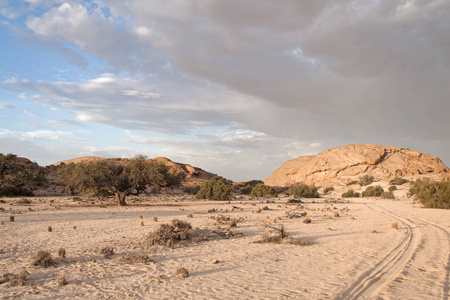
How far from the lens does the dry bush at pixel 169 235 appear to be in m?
11.6

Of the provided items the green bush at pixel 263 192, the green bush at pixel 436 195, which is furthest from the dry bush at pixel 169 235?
the green bush at pixel 263 192

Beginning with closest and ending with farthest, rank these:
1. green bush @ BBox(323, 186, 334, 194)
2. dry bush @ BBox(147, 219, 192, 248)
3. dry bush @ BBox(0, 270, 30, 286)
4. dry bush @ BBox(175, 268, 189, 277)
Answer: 1. dry bush @ BBox(0, 270, 30, 286)
2. dry bush @ BBox(175, 268, 189, 277)
3. dry bush @ BBox(147, 219, 192, 248)
4. green bush @ BBox(323, 186, 334, 194)

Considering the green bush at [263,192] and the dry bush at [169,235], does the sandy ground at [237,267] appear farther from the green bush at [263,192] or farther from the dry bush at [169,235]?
the green bush at [263,192]

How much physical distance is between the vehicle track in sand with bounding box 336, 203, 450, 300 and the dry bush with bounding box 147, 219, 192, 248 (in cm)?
678

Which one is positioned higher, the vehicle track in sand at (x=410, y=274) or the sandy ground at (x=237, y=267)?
→ the vehicle track in sand at (x=410, y=274)

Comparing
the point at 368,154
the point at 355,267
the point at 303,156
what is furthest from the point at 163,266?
the point at 303,156

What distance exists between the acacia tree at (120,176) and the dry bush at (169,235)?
15515mm

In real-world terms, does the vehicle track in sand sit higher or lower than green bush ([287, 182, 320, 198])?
lower

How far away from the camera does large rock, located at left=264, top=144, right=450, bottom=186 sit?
77.2 meters

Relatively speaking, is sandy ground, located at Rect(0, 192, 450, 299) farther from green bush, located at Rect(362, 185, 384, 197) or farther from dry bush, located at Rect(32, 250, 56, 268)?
green bush, located at Rect(362, 185, 384, 197)

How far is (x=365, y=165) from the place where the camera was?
82000 mm

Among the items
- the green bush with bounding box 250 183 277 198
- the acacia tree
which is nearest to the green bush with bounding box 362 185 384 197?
the green bush with bounding box 250 183 277 198

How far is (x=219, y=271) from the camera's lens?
27.8ft

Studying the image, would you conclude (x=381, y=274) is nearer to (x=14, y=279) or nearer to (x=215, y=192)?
(x=14, y=279)
